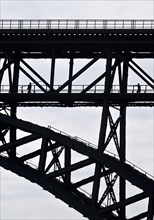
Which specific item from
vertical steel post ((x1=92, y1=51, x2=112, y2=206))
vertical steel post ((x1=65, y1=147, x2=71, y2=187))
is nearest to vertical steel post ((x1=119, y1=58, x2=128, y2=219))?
vertical steel post ((x1=92, y1=51, x2=112, y2=206))

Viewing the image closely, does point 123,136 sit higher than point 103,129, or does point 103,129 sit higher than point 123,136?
point 103,129

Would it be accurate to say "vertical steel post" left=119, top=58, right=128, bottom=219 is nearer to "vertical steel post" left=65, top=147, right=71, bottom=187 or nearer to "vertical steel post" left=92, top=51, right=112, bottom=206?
"vertical steel post" left=92, top=51, right=112, bottom=206

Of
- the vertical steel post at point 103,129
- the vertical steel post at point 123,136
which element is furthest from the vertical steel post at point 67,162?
the vertical steel post at point 123,136

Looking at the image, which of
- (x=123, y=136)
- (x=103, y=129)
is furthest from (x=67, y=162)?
(x=123, y=136)

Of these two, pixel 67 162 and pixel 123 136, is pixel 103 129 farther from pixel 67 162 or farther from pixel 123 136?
pixel 67 162

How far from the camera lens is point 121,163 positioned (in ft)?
199

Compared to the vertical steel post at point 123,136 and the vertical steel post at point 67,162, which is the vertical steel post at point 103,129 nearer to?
the vertical steel post at point 123,136

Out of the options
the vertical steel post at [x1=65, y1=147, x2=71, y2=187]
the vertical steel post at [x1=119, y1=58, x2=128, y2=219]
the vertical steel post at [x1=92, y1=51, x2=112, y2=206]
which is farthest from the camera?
the vertical steel post at [x1=65, y1=147, x2=71, y2=187]

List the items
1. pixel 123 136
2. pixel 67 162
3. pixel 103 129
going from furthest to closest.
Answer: pixel 67 162 → pixel 123 136 → pixel 103 129

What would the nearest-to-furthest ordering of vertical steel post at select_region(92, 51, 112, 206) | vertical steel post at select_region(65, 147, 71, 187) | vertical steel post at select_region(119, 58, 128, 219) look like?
1. vertical steel post at select_region(92, 51, 112, 206)
2. vertical steel post at select_region(119, 58, 128, 219)
3. vertical steel post at select_region(65, 147, 71, 187)

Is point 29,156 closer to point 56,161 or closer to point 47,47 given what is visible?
point 56,161

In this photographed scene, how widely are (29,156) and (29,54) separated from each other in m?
7.12

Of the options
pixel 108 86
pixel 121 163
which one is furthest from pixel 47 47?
pixel 121 163

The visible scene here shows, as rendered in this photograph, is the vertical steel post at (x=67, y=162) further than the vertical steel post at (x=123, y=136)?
Yes
